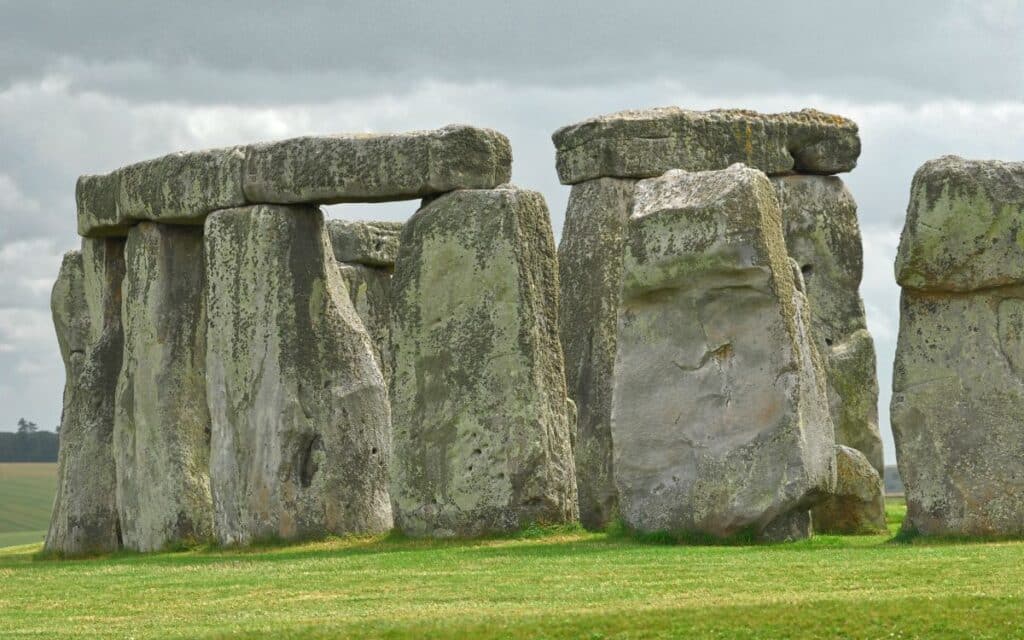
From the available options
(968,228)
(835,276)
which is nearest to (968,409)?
(968,228)

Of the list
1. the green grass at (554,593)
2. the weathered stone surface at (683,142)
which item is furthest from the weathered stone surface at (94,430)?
the weathered stone surface at (683,142)

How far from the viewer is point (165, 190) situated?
27000 millimetres

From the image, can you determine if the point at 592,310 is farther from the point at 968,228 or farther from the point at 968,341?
the point at 968,228

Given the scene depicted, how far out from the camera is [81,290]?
1278 inches

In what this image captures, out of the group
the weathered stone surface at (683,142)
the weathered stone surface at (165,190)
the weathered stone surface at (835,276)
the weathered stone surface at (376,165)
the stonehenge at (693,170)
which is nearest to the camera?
the weathered stone surface at (376,165)

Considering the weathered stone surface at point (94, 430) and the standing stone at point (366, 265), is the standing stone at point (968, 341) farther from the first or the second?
the standing stone at point (366, 265)

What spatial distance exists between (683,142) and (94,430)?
27.8ft

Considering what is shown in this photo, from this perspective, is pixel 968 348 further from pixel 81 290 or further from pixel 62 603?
pixel 81 290

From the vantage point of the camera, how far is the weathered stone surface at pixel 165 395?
2764 cm

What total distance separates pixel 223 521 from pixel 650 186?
7220 millimetres

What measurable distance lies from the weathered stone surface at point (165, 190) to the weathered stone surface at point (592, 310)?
4.89m

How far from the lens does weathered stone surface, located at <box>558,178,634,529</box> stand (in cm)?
2783

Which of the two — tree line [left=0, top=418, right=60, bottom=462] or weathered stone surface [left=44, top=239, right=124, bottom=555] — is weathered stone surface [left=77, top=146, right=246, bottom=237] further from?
tree line [left=0, top=418, right=60, bottom=462]

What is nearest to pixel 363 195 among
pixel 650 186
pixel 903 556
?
pixel 650 186
